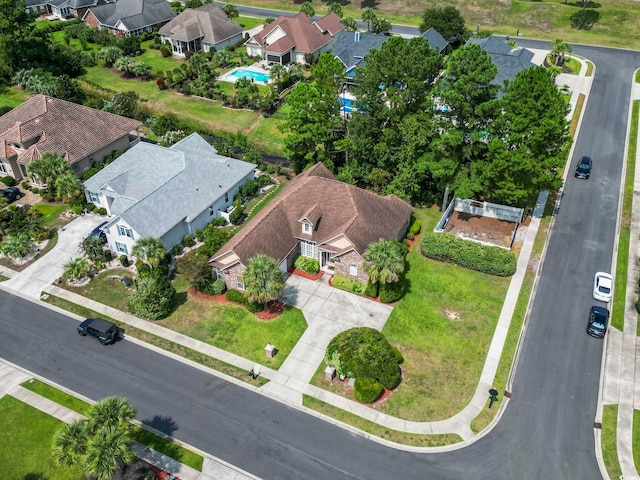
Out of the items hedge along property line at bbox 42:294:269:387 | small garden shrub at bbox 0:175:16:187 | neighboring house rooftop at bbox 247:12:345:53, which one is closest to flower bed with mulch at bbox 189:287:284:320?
hedge along property line at bbox 42:294:269:387

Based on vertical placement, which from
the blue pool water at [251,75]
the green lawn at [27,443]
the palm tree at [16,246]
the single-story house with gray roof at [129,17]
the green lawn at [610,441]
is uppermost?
the single-story house with gray roof at [129,17]

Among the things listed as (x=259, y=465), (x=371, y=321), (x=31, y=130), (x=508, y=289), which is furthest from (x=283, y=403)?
(x=31, y=130)

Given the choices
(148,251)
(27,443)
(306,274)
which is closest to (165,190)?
(148,251)

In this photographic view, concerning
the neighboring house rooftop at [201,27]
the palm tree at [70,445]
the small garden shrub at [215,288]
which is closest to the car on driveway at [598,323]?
the small garden shrub at [215,288]

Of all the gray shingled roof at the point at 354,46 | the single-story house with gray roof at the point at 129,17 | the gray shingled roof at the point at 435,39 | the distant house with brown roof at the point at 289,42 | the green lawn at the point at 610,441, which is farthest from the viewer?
the single-story house with gray roof at the point at 129,17

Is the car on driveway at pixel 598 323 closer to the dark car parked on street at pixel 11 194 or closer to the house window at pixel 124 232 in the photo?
the house window at pixel 124 232

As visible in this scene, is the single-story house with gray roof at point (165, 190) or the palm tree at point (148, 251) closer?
the palm tree at point (148, 251)

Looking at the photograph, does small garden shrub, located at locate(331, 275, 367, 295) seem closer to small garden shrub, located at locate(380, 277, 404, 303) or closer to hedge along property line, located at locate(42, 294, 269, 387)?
small garden shrub, located at locate(380, 277, 404, 303)

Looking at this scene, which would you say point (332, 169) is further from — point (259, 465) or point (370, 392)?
point (259, 465)
